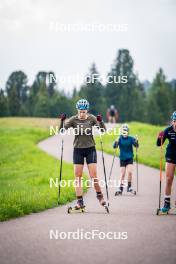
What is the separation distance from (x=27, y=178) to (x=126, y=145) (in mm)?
5565

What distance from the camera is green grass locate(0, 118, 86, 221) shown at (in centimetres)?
1116

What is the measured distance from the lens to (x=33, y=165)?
23562 millimetres

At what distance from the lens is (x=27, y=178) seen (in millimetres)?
18750

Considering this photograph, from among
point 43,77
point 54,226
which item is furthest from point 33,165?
point 43,77

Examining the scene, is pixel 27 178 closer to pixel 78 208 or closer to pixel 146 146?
pixel 78 208

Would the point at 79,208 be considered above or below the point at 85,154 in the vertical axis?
below

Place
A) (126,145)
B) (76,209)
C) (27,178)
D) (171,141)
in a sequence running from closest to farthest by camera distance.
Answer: (171,141), (76,209), (126,145), (27,178)

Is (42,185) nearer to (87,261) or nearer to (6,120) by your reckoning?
(87,261)

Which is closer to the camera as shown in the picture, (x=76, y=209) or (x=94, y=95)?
(x=76, y=209)

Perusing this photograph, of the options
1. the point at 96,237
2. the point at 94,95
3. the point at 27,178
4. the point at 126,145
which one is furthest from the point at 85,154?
the point at 94,95

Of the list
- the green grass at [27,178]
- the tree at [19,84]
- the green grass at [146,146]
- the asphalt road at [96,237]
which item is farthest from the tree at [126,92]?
the asphalt road at [96,237]

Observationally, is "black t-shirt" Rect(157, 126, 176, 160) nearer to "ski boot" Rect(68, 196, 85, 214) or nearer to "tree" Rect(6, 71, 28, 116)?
"ski boot" Rect(68, 196, 85, 214)

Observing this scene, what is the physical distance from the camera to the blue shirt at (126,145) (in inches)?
571

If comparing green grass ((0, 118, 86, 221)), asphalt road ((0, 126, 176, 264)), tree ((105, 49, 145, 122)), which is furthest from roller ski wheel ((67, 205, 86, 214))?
tree ((105, 49, 145, 122))
